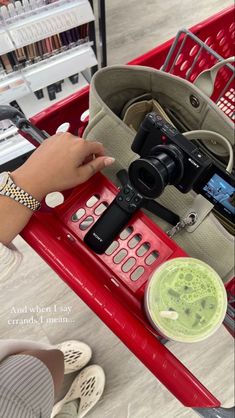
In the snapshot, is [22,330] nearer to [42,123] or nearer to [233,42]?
[42,123]

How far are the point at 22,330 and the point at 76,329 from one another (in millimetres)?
201

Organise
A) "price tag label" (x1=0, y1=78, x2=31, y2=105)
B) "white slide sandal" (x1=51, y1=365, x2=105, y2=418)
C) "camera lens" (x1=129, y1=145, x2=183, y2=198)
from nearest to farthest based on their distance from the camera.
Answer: "camera lens" (x1=129, y1=145, x2=183, y2=198) < "white slide sandal" (x1=51, y1=365, x2=105, y2=418) < "price tag label" (x1=0, y1=78, x2=31, y2=105)

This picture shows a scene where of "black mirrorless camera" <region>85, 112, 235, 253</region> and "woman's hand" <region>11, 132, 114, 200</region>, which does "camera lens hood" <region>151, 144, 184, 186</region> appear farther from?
"woman's hand" <region>11, 132, 114, 200</region>

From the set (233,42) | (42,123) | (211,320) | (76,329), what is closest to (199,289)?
(211,320)

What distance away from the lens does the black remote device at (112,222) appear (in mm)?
682

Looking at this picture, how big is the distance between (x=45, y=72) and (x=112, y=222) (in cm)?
72

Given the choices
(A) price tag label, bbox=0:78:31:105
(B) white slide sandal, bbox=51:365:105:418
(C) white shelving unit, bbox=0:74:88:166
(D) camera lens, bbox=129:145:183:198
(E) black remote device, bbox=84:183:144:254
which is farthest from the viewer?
(C) white shelving unit, bbox=0:74:88:166

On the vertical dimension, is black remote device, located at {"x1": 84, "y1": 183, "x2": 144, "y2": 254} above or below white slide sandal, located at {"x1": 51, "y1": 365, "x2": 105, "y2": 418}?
above

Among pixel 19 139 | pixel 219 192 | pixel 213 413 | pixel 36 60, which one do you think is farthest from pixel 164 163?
pixel 19 139

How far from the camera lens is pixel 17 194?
624 millimetres

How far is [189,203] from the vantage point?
2.41 feet

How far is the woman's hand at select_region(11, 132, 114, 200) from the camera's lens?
0.64 m

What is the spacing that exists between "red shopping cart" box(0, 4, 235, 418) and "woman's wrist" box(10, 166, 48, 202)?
1.5 inches

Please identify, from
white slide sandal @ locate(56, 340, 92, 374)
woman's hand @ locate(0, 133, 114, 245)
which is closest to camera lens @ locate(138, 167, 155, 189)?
woman's hand @ locate(0, 133, 114, 245)
